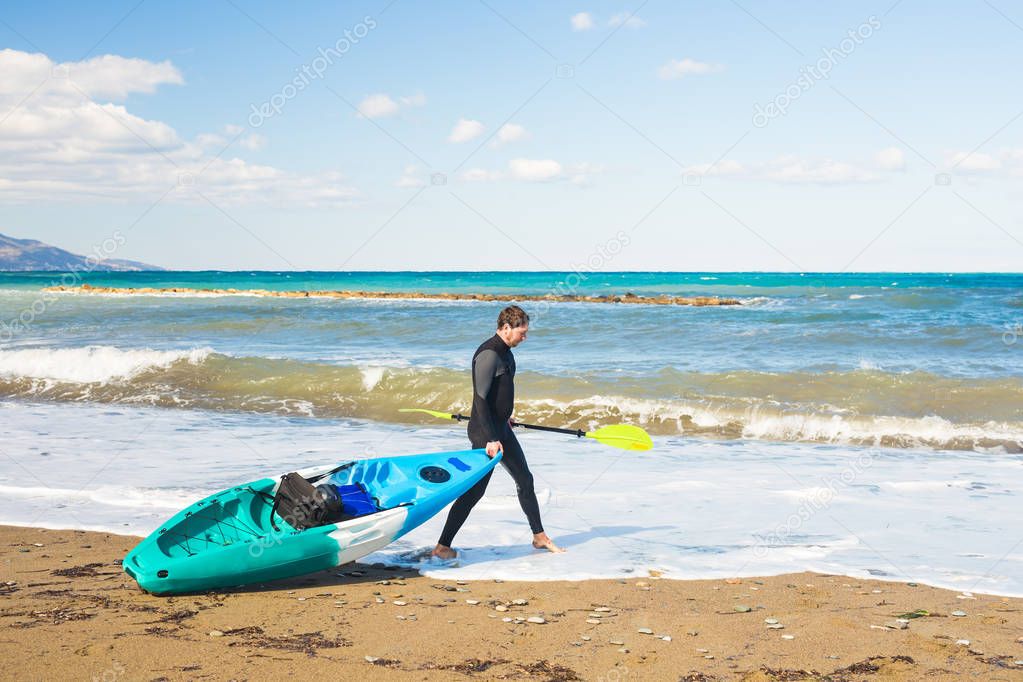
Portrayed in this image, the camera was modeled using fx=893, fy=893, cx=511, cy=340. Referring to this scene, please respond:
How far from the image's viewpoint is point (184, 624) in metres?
4.19

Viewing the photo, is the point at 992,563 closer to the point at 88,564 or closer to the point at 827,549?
the point at 827,549

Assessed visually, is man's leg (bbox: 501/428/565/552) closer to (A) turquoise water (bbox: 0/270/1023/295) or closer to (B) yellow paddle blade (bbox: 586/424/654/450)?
(B) yellow paddle blade (bbox: 586/424/654/450)

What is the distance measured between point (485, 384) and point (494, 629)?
1555mm

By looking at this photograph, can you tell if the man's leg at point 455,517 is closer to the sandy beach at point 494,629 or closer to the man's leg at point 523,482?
the man's leg at point 523,482

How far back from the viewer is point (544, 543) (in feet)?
18.8

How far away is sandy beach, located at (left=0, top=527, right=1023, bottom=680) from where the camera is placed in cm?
376

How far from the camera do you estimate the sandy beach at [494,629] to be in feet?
12.3

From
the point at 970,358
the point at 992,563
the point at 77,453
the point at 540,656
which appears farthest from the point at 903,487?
the point at 970,358

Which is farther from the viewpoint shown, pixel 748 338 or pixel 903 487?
pixel 748 338

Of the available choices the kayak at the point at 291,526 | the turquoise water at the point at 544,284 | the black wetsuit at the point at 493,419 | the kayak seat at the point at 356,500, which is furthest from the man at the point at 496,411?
the turquoise water at the point at 544,284

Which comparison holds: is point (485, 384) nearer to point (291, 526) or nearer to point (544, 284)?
point (291, 526)

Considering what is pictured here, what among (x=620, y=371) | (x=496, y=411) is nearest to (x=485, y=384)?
(x=496, y=411)

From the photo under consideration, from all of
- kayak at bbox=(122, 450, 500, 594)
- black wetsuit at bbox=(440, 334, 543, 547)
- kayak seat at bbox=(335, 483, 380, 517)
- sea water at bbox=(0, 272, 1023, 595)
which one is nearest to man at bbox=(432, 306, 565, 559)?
black wetsuit at bbox=(440, 334, 543, 547)

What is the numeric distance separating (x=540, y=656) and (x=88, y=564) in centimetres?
279
